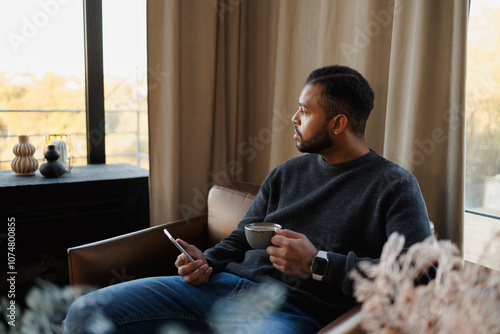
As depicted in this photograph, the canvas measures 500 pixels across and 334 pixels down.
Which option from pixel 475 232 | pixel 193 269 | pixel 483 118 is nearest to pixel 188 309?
pixel 193 269

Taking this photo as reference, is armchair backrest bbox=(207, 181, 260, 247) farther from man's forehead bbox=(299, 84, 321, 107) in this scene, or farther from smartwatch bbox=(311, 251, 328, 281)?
smartwatch bbox=(311, 251, 328, 281)

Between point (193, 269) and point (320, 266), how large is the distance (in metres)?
0.44

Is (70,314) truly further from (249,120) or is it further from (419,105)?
(249,120)

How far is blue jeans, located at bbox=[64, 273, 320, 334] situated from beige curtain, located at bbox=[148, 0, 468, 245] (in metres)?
0.68

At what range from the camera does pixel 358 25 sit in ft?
5.47

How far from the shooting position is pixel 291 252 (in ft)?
3.25

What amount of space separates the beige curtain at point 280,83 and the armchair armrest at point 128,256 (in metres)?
0.45

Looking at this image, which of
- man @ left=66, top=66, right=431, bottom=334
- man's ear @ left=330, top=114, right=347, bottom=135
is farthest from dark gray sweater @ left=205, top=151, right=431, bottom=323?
man's ear @ left=330, top=114, right=347, bottom=135

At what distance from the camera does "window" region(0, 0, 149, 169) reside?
2092 millimetres

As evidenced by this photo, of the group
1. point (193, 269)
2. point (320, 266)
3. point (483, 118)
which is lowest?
point (193, 269)

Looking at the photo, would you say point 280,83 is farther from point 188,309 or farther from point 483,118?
point 188,309

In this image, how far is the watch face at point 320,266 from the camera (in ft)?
3.36

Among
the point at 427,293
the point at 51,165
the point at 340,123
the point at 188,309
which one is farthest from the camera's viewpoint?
the point at 51,165

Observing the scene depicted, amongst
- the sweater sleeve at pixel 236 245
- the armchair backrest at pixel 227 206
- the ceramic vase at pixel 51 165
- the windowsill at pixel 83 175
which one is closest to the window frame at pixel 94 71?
the windowsill at pixel 83 175
